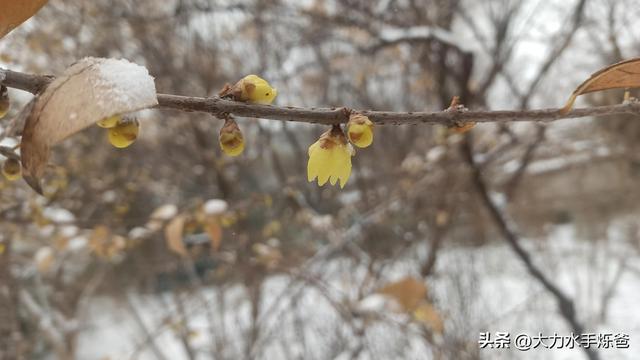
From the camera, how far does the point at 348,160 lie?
0.41 m

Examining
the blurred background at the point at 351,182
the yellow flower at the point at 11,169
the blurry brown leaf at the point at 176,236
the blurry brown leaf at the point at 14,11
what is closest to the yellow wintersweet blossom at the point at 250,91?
the blurry brown leaf at the point at 14,11

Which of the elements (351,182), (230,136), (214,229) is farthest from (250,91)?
(351,182)

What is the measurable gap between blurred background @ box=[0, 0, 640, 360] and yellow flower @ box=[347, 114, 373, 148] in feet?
4.88

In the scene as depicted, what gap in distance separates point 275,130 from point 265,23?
67cm

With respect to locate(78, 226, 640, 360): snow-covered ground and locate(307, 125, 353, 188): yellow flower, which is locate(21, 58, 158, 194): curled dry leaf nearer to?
locate(307, 125, 353, 188): yellow flower

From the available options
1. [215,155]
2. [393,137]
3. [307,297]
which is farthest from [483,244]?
[215,155]

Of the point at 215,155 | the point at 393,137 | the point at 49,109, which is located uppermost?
the point at 393,137

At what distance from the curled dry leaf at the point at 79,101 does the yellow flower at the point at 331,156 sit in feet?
0.50

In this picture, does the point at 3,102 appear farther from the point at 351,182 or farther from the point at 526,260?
the point at 351,182

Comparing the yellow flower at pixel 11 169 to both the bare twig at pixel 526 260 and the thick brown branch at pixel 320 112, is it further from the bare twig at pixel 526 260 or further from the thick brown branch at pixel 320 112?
the bare twig at pixel 526 260

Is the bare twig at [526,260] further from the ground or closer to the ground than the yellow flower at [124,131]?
further from the ground

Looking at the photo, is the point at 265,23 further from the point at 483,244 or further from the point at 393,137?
the point at 483,244

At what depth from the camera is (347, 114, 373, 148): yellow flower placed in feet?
1.18

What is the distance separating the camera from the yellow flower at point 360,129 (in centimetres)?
36
